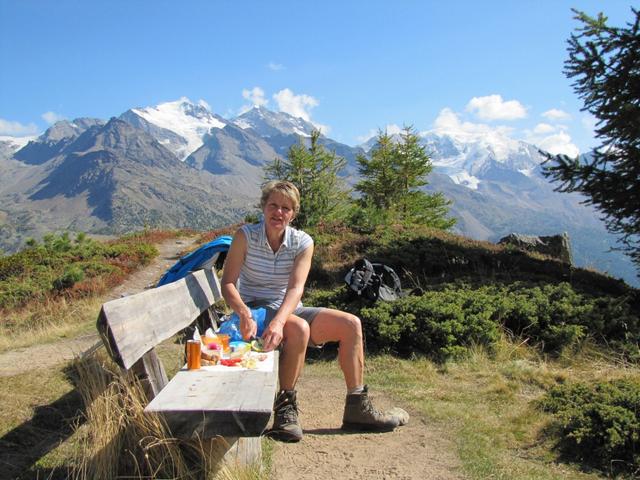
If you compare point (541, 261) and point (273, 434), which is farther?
point (541, 261)

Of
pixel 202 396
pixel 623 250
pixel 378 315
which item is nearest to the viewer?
pixel 202 396

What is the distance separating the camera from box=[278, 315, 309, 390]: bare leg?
3826mm

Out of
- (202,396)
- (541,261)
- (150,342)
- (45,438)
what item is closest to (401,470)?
(202,396)

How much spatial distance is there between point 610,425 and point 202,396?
9.96ft

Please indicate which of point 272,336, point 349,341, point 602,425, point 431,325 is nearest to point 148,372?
point 272,336

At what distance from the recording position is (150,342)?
3197 millimetres

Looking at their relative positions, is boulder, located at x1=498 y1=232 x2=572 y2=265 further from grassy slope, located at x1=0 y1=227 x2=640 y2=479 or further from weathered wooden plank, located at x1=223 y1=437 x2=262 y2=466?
weathered wooden plank, located at x1=223 y1=437 x2=262 y2=466

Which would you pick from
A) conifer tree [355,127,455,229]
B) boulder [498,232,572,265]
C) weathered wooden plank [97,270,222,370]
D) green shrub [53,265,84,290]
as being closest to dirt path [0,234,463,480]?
weathered wooden plank [97,270,222,370]

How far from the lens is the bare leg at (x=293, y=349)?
3826 millimetres

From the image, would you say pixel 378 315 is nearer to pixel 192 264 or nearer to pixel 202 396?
pixel 192 264

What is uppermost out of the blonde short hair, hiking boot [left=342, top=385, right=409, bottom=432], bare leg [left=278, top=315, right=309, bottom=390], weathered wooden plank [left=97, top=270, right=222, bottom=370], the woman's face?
the blonde short hair

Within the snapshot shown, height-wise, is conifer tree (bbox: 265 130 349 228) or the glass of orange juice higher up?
conifer tree (bbox: 265 130 349 228)

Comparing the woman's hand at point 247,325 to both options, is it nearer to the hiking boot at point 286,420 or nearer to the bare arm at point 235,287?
the bare arm at point 235,287

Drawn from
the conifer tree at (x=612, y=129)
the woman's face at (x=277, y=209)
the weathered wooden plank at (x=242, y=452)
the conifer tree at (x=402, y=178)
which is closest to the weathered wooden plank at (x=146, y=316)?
the weathered wooden plank at (x=242, y=452)
